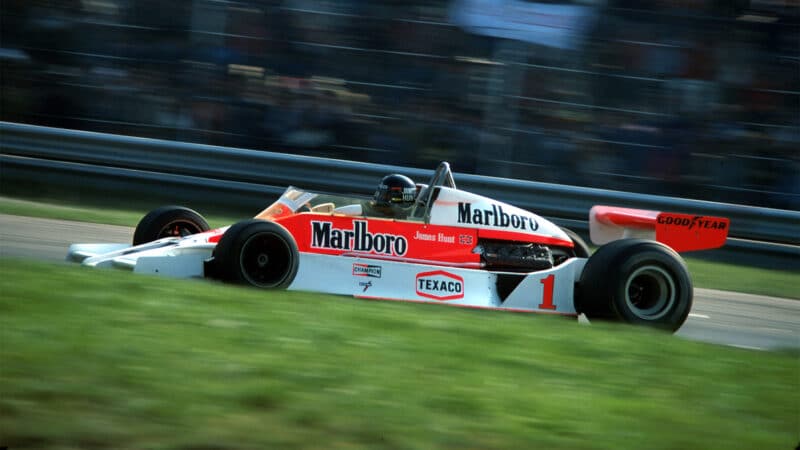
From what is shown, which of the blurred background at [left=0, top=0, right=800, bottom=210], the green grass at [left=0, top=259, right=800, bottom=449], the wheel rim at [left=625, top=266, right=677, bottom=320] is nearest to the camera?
the green grass at [left=0, top=259, right=800, bottom=449]

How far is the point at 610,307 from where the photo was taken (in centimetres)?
705

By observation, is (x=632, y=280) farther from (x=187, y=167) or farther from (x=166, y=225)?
(x=187, y=167)

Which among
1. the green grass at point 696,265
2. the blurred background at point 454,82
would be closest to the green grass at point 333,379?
the green grass at point 696,265

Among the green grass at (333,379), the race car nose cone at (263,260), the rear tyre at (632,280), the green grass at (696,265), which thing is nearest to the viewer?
the green grass at (333,379)

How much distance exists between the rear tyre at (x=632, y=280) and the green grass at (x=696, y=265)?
2703mm

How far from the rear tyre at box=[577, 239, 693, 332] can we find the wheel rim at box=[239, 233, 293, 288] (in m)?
2.34

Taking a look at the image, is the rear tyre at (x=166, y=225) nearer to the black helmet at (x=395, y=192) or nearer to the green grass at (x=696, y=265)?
the black helmet at (x=395, y=192)

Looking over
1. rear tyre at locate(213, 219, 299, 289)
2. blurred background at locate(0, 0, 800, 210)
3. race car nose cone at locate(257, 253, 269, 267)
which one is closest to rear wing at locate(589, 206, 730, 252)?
rear tyre at locate(213, 219, 299, 289)

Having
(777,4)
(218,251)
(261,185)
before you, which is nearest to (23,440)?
(218,251)

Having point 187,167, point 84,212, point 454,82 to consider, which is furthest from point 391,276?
point 454,82

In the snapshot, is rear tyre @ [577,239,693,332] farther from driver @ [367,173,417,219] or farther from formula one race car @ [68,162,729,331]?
driver @ [367,173,417,219]

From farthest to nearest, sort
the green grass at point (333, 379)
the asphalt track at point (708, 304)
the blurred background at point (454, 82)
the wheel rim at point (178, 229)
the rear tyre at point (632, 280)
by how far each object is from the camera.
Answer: the blurred background at point (454, 82)
the wheel rim at point (178, 229)
the asphalt track at point (708, 304)
the rear tyre at point (632, 280)
the green grass at point (333, 379)

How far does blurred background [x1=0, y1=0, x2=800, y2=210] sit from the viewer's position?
12109mm

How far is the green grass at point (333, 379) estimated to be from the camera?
3.49 m
